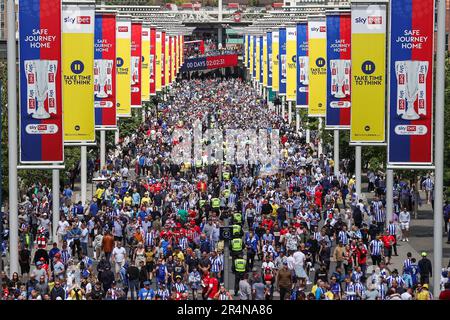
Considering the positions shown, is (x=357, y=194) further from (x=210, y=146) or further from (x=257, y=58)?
(x=257, y=58)

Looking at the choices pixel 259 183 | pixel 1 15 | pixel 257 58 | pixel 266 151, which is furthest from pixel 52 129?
pixel 1 15

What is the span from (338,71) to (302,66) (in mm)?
16075

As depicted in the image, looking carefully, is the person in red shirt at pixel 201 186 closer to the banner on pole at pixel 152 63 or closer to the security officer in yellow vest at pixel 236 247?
the security officer in yellow vest at pixel 236 247

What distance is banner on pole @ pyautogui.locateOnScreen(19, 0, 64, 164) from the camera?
85.6 ft

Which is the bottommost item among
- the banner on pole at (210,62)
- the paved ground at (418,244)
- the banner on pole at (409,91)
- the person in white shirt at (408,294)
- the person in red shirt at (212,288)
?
the paved ground at (418,244)

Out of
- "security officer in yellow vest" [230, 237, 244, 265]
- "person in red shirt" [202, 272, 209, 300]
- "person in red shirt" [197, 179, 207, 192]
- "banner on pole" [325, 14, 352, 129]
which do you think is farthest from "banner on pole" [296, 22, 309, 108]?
"person in red shirt" [202, 272, 209, 300]

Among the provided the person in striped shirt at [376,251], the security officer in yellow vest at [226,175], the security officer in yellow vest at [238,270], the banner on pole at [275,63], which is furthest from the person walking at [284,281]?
the banner on pole at [275,63]

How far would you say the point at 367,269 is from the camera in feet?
105

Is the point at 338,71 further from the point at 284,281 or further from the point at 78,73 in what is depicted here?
the point at 284,281

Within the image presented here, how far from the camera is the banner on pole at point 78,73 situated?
3350cm

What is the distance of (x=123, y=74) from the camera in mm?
48250

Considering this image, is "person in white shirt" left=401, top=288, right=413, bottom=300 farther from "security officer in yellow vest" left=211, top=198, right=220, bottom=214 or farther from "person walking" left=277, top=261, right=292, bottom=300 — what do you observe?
"security officer in yellow vest" left=211, top=198, right=220, bottom=214

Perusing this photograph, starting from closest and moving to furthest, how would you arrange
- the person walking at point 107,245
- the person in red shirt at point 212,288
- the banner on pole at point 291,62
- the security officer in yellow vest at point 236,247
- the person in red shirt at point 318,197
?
1. the person in red shirt at point 212,288
2. the security officer in yellow vest at point 236,247
3. the person walking at point 107,245
4. the person in red shirt at point 318,197
5. the banner on pole at point 291,62

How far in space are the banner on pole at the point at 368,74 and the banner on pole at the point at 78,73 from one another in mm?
6128
